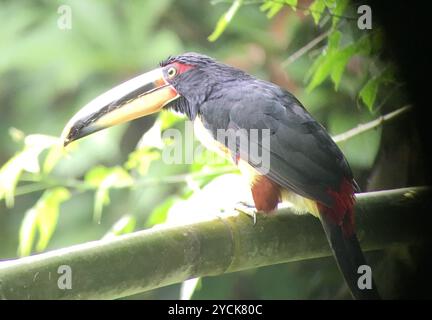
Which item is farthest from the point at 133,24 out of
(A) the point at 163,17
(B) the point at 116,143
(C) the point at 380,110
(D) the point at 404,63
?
Answer: (D) the point at 404,63

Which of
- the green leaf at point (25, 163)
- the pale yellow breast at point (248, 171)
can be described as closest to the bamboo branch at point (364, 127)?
the pale yellow breast at point (248, 171)

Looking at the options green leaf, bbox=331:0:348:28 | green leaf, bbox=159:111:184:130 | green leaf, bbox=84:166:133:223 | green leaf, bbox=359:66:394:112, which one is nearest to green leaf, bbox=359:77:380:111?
green leaf, bbox=359:66:394:112

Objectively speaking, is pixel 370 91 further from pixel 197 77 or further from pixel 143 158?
pixel 143 158

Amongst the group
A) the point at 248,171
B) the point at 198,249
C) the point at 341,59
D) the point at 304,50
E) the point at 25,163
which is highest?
the point at 304,50

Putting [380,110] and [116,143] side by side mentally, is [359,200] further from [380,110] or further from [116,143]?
[116,143]

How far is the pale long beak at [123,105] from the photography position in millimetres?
1310

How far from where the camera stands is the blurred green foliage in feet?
4.98

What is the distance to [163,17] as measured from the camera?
68.3 inches

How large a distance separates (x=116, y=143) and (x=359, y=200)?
2.17ft

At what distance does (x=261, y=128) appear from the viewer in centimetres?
127

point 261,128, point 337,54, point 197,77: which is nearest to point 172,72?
point 197,77

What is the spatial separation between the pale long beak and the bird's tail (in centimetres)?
33

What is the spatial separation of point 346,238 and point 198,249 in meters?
0.23

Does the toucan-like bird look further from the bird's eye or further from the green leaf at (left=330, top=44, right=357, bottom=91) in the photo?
the green leaf at (left=330, top=44, right=357, bottom=91)
